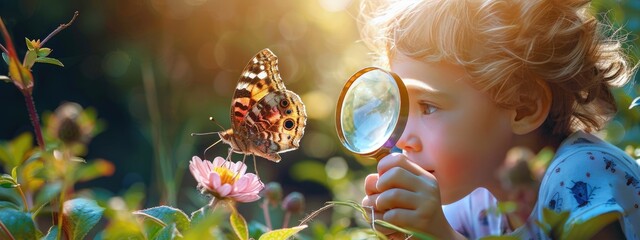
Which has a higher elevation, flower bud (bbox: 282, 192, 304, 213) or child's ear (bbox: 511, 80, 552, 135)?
child's ear (bbox: 511, 80, 552, 135)

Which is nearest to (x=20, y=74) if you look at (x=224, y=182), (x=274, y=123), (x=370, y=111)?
(x=224, y=182)

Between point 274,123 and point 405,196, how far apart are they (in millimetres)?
→ 266

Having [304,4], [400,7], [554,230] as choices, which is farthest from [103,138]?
[554,230]

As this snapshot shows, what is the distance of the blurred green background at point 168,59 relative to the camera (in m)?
3.43

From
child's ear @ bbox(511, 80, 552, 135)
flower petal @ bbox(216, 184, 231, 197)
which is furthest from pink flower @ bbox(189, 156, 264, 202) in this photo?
child's ear @ bbox(511, 80, 552, 135)

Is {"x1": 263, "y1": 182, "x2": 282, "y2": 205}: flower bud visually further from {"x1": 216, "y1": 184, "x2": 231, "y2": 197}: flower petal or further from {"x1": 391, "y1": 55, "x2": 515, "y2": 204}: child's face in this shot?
{"x1": 216, "y1": 184, "x2": 231, "y2": 197}: flower petal

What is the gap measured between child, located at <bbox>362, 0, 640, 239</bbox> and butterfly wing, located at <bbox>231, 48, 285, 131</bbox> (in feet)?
0.98

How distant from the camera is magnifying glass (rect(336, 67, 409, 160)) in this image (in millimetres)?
1170

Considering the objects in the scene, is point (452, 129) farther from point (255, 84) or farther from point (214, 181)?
point (214, 181)

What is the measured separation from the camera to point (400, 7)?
1697 millimetres

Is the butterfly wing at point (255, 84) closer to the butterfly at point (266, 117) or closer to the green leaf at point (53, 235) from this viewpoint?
the butterfly at point (266, 117)

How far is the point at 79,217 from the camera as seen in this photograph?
812 mm

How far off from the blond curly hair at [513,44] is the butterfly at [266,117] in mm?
363

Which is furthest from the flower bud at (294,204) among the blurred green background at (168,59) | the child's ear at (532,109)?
the blurred green background at (168,59)
